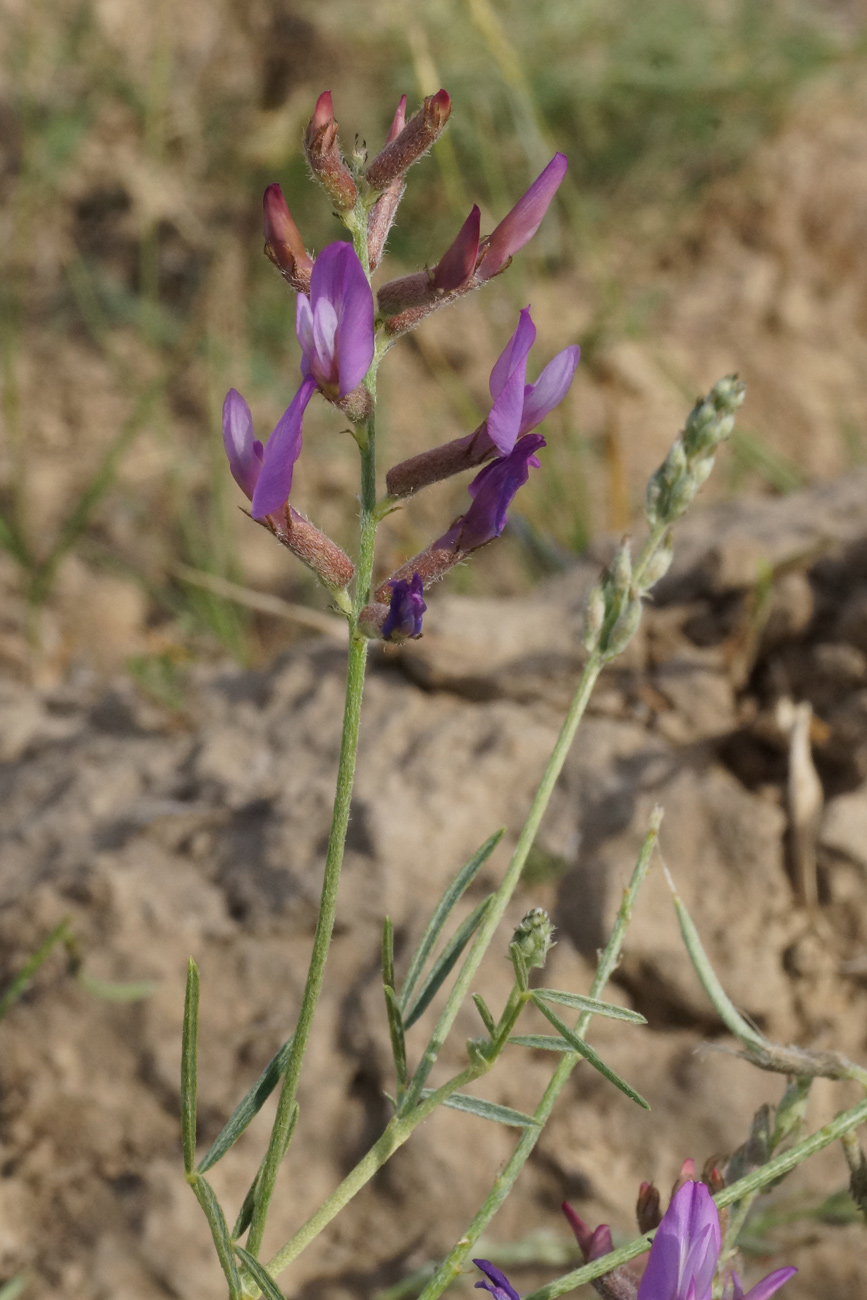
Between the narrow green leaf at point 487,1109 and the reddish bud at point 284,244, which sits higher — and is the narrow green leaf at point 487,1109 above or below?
below

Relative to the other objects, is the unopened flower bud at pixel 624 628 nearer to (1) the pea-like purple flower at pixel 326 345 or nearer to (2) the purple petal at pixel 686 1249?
(1) the pea-like purple flower at pixel 326 345

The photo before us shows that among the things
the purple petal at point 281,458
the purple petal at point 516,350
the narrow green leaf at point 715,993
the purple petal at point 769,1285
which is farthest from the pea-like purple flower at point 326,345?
the purple petal at point 769,1285

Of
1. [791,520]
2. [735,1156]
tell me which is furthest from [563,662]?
[735,1156]

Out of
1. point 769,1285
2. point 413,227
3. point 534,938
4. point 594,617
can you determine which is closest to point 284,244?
point 594,617

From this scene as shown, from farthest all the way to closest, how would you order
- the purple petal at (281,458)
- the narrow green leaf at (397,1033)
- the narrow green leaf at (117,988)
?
the narrow green leaf at (117,988) → the narrow green leaf at (397,1033) → the purple petal at (281,458)

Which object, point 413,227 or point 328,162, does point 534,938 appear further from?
point 413,227

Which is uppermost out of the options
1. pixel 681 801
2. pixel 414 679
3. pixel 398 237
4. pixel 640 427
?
pixel 398 237

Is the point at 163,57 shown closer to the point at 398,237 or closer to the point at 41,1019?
the point at 398,237
